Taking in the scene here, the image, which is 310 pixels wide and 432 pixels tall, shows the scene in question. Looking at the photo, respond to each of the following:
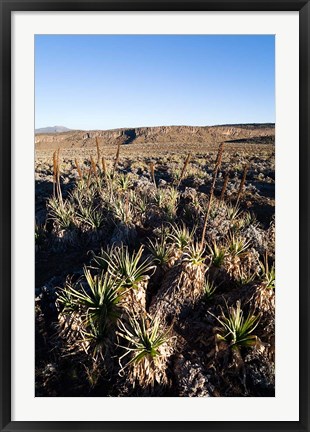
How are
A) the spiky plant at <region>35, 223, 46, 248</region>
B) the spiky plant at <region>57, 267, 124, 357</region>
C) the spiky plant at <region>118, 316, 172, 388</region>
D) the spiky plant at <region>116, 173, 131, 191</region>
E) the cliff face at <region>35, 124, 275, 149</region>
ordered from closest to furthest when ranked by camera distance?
the spiky plant at <region>118, 316, 172, 388</region> < the spiky plant at <region>57, 267, 124, 357</region> < the spiky plant at <region>35, 223, 46, 248</region> < the spiky plant at <region>116, 173, 131, 191</region> < the cliff face at <region>35, 124, 275, 149</region>

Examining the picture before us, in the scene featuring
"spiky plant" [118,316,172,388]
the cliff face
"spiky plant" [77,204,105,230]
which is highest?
the cliff face

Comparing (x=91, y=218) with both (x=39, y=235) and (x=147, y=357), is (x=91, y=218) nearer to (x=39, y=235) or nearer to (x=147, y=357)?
(x=39, y=235)

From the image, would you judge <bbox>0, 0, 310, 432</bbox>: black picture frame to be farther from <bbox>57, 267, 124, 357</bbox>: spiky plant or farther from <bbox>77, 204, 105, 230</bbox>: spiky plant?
<bbox>77, 204, 105, 230</bbox>: spiky plant

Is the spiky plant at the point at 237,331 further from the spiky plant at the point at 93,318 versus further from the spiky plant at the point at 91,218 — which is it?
the spiky plant at the point at 91,218

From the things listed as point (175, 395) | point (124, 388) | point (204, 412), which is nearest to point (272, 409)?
point (204, 412)

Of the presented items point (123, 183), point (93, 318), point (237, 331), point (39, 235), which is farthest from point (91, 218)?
point (237, 331)

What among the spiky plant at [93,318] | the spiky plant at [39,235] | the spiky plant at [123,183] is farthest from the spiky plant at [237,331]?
the spiky plant at [123,183]

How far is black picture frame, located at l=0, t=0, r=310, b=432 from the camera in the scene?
2.82 m

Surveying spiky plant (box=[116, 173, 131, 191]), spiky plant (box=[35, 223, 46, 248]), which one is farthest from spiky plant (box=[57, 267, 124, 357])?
spiky plant (box=[116, 173, 131, 191])

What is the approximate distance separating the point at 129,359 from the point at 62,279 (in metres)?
1.81

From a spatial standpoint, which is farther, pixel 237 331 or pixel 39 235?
pixel 39 235
